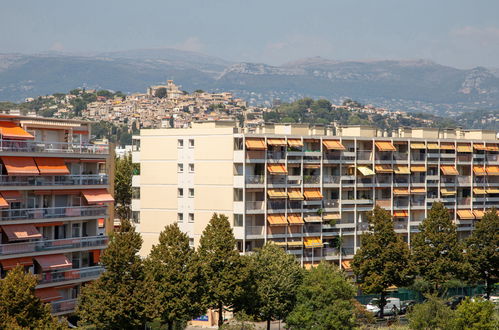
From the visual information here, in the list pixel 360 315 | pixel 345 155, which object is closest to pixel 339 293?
pixel 360 315

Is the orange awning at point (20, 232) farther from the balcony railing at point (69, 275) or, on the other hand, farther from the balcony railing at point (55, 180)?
the balcony railing at point (55, 180)

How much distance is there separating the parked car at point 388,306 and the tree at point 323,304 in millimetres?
13395

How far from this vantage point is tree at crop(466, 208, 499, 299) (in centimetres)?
7762

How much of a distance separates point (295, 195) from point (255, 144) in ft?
20.1

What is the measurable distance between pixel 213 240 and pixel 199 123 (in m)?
21.1

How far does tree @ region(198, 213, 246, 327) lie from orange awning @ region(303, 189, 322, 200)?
1905cm

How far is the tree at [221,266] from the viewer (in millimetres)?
56219

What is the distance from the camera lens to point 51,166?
48.4m

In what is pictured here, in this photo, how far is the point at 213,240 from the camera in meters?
57.5

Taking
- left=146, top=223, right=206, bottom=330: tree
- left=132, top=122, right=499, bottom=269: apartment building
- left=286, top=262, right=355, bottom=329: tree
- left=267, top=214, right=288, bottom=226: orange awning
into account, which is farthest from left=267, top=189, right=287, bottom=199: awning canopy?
left=146, top=223, right=206, bottom=330: tree

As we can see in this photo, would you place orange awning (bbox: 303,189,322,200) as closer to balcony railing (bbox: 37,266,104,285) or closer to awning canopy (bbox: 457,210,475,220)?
awning canopy (bbox: 457,210,475,220)

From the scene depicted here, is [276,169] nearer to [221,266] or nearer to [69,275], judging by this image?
[221,266]

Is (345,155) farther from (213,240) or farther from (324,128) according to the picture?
(213,240)

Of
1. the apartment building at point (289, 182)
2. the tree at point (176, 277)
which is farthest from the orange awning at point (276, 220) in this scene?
the tree at point (176, 277)
